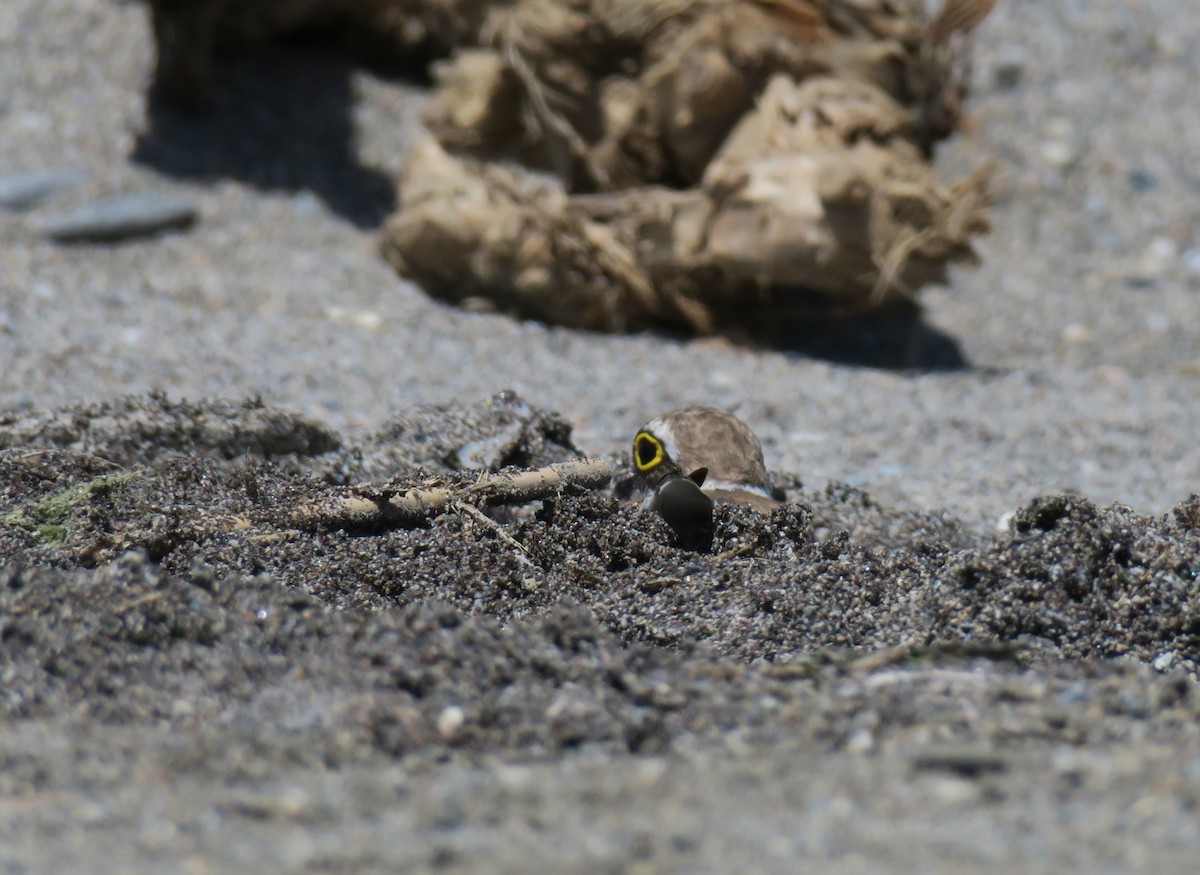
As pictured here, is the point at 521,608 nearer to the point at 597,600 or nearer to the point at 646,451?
the point at 597,600

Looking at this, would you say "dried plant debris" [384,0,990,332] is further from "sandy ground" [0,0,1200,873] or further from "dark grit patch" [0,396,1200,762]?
"dark grit patch" [0,396,1200,762]

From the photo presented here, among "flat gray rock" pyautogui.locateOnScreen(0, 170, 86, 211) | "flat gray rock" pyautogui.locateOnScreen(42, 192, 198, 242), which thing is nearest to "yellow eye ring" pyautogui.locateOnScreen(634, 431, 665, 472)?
"flat gray rock" pyautogui.locateOnScreen(42, 192, 198, 242)

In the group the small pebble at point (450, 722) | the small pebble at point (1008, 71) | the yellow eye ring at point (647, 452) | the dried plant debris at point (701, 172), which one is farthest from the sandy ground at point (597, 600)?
the small pebble at point (1008, 71)

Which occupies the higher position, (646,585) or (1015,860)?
(1015,860)

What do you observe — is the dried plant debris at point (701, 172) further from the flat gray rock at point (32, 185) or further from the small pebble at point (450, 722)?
the small pebble at point (450, 722)

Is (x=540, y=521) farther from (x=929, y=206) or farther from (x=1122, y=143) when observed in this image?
(x=1122, y=143)

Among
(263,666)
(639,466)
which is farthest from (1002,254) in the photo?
(263,666)

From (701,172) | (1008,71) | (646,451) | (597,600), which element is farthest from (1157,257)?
(597,600)

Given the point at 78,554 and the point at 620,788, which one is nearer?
the point at 620,788
